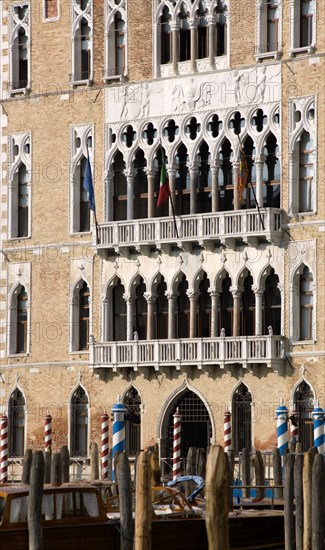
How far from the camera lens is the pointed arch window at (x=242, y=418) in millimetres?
35969

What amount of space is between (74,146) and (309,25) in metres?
6.01

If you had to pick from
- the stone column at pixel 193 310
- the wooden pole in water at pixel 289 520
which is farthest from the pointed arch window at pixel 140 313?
the wooden pole in water at pixel 289 520

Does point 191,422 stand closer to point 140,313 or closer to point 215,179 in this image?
point 140,313

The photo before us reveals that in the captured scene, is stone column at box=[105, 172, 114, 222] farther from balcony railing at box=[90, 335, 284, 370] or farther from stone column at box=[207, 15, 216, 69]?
stone column at box=[207, 15, 216, 69]

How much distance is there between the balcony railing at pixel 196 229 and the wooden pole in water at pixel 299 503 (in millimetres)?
11823

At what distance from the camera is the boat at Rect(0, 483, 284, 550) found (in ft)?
75.0

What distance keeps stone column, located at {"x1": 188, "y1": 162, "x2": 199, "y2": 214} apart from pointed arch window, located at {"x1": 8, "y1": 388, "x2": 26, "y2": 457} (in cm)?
589

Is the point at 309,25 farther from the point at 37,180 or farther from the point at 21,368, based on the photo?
the point at 21,368

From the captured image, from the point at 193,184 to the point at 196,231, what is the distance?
3.46ft

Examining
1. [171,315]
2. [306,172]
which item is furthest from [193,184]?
[171,315]

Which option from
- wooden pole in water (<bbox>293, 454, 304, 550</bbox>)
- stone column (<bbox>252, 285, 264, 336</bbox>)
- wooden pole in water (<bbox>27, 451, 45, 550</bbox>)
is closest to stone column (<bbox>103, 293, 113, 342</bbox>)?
stone column (<bbox>252, 285, 264, 336</bbox>)

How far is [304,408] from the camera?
3531 centimetres

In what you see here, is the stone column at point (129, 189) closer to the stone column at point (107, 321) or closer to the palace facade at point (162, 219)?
the palace facade at point (162, 219)

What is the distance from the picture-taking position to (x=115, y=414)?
31969mm
